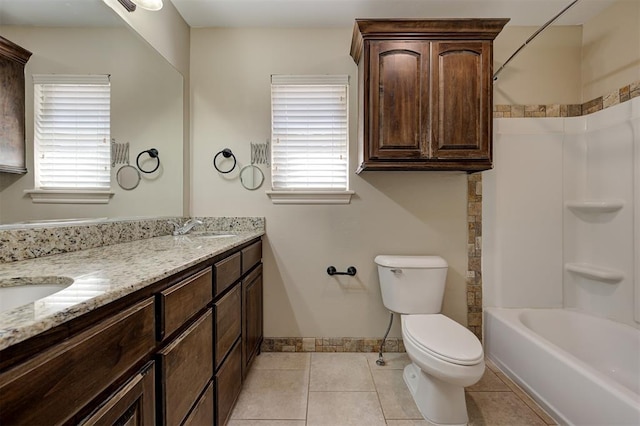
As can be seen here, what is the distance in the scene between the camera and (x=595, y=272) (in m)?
1.90

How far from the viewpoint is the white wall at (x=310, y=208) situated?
7.01 feet

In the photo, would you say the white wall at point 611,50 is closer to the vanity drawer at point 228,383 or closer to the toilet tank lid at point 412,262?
the toilet tank lid at point 412,262

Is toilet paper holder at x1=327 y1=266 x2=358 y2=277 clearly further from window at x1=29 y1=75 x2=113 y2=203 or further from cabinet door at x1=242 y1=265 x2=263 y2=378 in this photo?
window at x1=29 y1=75 x2=113 y2=203

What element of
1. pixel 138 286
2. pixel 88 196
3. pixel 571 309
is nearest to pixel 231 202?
pixel 88 196

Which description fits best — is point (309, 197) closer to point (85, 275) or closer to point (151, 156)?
point (151, 156)

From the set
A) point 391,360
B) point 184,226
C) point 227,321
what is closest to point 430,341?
point 391,360

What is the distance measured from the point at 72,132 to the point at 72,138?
27mm

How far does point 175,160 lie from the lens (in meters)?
2.01

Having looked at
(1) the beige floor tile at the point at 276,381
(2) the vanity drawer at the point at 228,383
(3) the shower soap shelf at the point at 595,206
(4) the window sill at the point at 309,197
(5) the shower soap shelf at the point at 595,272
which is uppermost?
(4) the window sill at the point at 309,197

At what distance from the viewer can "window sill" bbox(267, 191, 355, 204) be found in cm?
211

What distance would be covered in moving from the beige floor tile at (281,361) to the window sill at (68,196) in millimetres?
1402

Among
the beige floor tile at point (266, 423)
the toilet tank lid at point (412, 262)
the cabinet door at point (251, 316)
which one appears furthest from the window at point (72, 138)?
the toilet tank lid at point (412, 262)

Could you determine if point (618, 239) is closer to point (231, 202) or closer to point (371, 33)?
point (371, 33)

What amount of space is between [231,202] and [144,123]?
749 millimetres
